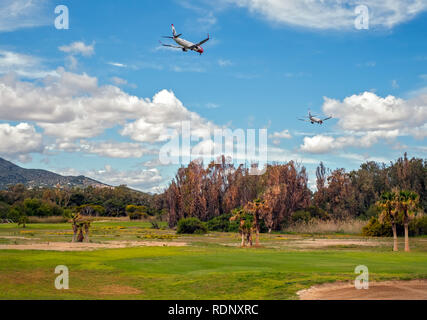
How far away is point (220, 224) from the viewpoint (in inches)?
3789

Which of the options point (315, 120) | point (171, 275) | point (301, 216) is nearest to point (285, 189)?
point (301, 216)

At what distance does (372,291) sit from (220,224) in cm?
7605

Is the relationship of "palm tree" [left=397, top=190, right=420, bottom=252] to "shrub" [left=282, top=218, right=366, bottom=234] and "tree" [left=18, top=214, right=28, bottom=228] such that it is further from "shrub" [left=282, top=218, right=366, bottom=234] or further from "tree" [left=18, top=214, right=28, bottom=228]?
"tree" [left=18, top=214, right=28, bottom=228]

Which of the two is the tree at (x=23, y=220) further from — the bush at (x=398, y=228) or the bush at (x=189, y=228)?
the bush at (x=398, y=228)

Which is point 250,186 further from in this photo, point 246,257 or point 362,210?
point 246,257

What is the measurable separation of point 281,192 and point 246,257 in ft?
201

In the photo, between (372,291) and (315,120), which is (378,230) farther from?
(372,291)

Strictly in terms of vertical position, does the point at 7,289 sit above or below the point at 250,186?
below

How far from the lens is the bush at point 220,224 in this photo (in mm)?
95312

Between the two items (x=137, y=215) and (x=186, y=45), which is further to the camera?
(x=137, y=215)

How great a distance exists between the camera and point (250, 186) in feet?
357
